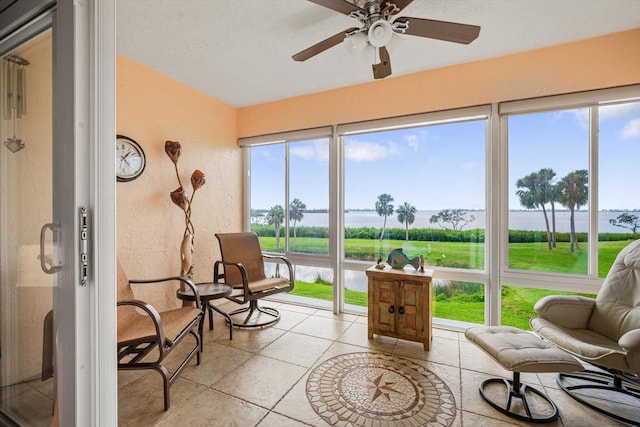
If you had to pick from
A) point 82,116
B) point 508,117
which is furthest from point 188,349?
point 508,117

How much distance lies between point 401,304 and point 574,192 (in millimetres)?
1863

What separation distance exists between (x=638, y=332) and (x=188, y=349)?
314 cm

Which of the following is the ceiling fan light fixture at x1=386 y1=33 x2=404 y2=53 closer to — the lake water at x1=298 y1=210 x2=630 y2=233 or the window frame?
the window frame

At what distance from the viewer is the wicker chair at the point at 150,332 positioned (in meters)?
1.68

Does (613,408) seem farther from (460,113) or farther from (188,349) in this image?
(188,349)

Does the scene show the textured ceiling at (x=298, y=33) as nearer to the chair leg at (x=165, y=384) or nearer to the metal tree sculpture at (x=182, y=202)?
the metal tree sculpture at (x=182, y=202)

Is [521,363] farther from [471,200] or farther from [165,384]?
[165,384]

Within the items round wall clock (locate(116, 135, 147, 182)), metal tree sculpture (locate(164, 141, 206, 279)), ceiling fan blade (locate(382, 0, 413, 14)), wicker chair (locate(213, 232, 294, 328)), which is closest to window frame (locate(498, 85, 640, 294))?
ceiling fan blade (locate(382, 0, 413, 14))

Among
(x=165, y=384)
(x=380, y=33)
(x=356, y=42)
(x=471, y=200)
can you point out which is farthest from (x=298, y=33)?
(x=165, y=384)

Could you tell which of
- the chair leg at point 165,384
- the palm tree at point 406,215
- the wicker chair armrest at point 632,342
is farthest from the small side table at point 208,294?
the wicker chair armrest at point 632,342

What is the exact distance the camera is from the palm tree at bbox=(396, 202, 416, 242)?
3.16 metres

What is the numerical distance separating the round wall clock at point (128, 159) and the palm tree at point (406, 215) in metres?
2.77

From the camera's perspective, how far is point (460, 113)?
9.12ft

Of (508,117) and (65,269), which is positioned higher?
(508,117)
